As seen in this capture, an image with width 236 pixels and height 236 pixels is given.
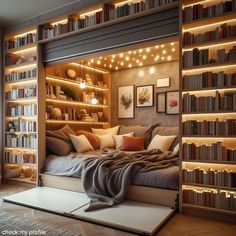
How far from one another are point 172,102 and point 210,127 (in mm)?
2332

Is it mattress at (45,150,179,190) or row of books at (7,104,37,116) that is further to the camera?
row of books at (7,104,37,116)

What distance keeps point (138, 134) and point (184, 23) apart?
262cm

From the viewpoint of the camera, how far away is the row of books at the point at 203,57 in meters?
2.63

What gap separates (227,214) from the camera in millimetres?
2594

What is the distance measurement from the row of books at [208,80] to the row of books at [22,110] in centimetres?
260

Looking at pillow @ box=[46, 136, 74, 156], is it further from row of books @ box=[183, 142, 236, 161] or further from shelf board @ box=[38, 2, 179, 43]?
row of books @ box=[183, 142, 236, 161]

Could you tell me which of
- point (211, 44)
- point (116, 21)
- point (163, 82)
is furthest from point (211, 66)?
point (163, 82)

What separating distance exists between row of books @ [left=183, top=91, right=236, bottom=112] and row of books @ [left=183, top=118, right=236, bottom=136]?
14cm

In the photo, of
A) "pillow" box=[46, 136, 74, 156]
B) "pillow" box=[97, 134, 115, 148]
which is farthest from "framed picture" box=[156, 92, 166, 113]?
"pillow" box=[46, 136, 74, 156]

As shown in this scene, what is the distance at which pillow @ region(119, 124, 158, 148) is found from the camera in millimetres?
4844

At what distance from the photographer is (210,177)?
268 centimetres

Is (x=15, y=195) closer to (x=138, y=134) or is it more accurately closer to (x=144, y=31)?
(x=138, y=134)

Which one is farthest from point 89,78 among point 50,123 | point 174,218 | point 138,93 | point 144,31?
point 174,218

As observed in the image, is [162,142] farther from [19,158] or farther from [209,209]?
Answer: [19,158]
